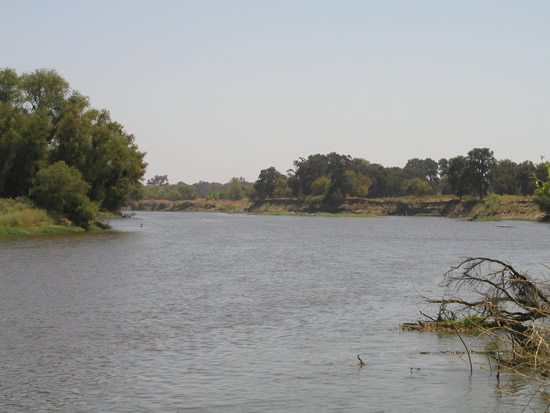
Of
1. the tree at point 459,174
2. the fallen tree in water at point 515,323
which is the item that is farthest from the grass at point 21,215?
the tree at point 459,174

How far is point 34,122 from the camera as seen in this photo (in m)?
77.9

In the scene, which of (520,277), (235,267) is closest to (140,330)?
(520,277)

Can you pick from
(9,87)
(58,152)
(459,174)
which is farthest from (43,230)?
(459,174)

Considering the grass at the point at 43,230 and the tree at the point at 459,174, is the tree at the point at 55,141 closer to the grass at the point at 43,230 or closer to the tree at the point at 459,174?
the grass at the point at 43,230

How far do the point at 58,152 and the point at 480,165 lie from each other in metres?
135

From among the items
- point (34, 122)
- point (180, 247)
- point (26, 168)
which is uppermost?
point (34, 122)

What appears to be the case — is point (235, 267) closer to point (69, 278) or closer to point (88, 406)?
point (69, 278)

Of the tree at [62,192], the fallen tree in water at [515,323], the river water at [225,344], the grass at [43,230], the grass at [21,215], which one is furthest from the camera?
the tree at [62,192]

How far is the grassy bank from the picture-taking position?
6925cm

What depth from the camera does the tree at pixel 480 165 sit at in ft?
598

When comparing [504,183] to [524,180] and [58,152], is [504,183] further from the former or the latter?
[58,152]

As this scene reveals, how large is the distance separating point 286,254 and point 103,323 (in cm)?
3497

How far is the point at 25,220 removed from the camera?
236 feet

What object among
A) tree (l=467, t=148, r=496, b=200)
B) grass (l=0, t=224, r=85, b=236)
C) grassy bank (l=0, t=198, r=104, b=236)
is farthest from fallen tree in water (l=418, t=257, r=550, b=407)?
tree (l=467, t=148, r=496, b=200)
